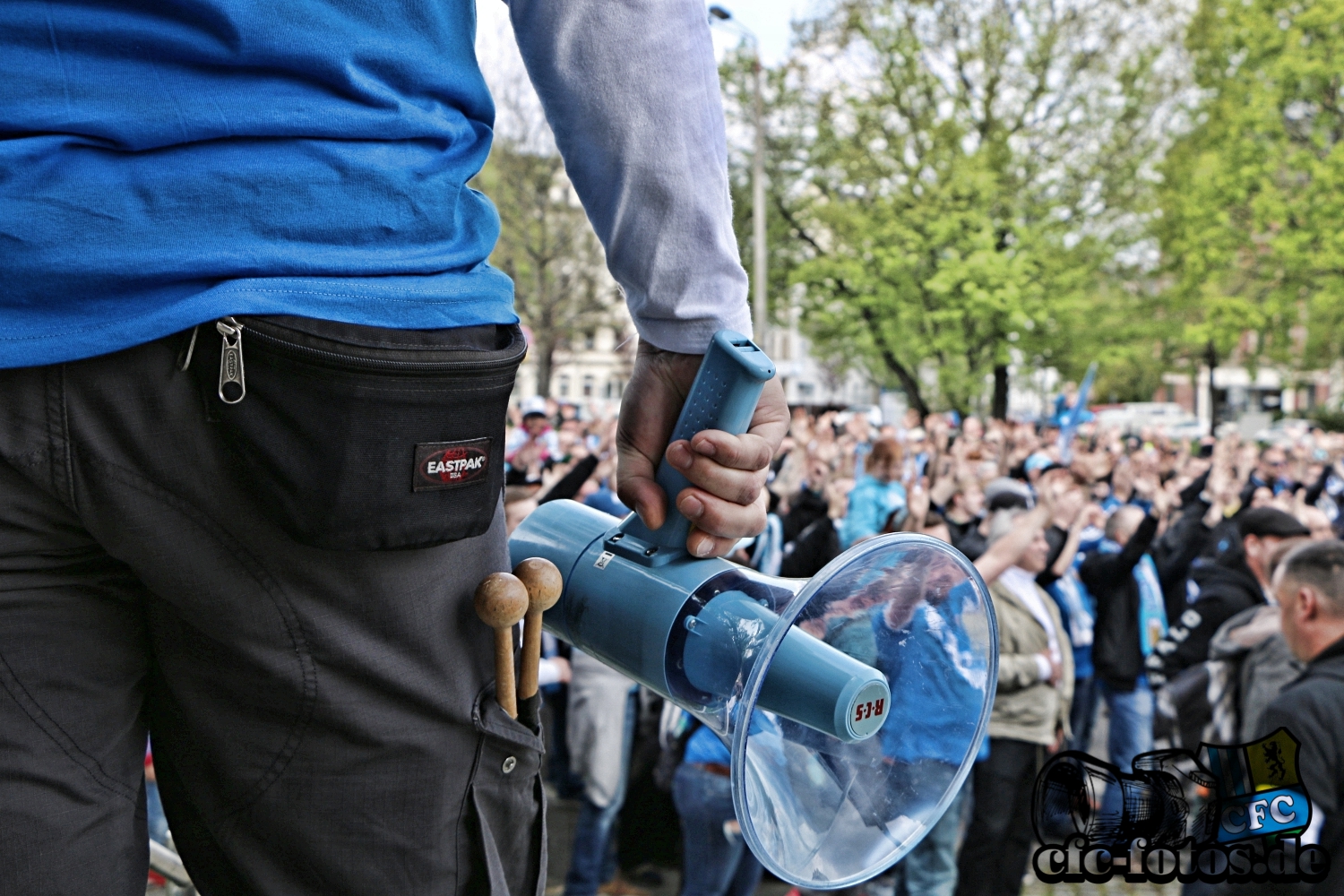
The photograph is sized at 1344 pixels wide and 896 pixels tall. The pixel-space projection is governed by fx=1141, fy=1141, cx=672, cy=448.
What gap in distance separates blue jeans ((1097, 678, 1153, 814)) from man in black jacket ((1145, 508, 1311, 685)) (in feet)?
0.87

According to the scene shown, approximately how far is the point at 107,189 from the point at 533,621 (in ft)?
1.72

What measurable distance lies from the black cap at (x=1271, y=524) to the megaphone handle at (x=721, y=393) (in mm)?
6530

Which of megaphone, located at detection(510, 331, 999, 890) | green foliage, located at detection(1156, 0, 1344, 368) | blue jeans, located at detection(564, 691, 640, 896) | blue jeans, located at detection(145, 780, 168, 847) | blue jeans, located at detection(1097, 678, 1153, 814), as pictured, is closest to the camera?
megaphone, located at detection(510, 331, 999, 890)

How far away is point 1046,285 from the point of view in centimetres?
2058

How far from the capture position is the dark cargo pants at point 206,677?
91cm

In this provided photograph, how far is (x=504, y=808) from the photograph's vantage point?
1069mm

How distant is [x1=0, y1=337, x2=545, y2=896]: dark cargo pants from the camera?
2.99ft

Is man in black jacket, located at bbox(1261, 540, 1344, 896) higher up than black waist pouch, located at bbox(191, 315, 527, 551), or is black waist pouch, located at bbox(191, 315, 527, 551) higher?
black waist pouch, located at bbox(191, 315, 527, 551)

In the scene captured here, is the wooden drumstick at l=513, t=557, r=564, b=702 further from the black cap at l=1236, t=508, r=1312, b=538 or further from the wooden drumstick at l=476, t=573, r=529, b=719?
A: the black cap at l=1236, t=508, r=1312, b=538

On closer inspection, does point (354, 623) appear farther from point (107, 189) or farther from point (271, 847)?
point (107, 189)

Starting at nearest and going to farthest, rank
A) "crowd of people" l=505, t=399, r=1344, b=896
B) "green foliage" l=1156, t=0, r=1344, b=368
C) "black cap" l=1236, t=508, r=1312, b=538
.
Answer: "crowd of people" l=505, t=399, r=1344, b=896 → "black cap" l=1236, t=508, r=1312, b=538 → "green foliage" l=1156, t=0, r=1344, b=368

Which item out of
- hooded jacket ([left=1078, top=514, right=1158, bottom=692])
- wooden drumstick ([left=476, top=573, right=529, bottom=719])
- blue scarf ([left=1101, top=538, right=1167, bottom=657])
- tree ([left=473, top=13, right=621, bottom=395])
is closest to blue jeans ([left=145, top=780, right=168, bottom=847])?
wooden drumstick ([left=476, top=573, right=529, bottom=719])

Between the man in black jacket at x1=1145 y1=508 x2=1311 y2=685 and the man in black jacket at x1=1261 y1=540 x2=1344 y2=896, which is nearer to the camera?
the man in black jacket at x1=1261 y1=540 x2=1344 y2=896

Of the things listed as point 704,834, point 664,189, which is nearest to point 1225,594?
point 704,834
